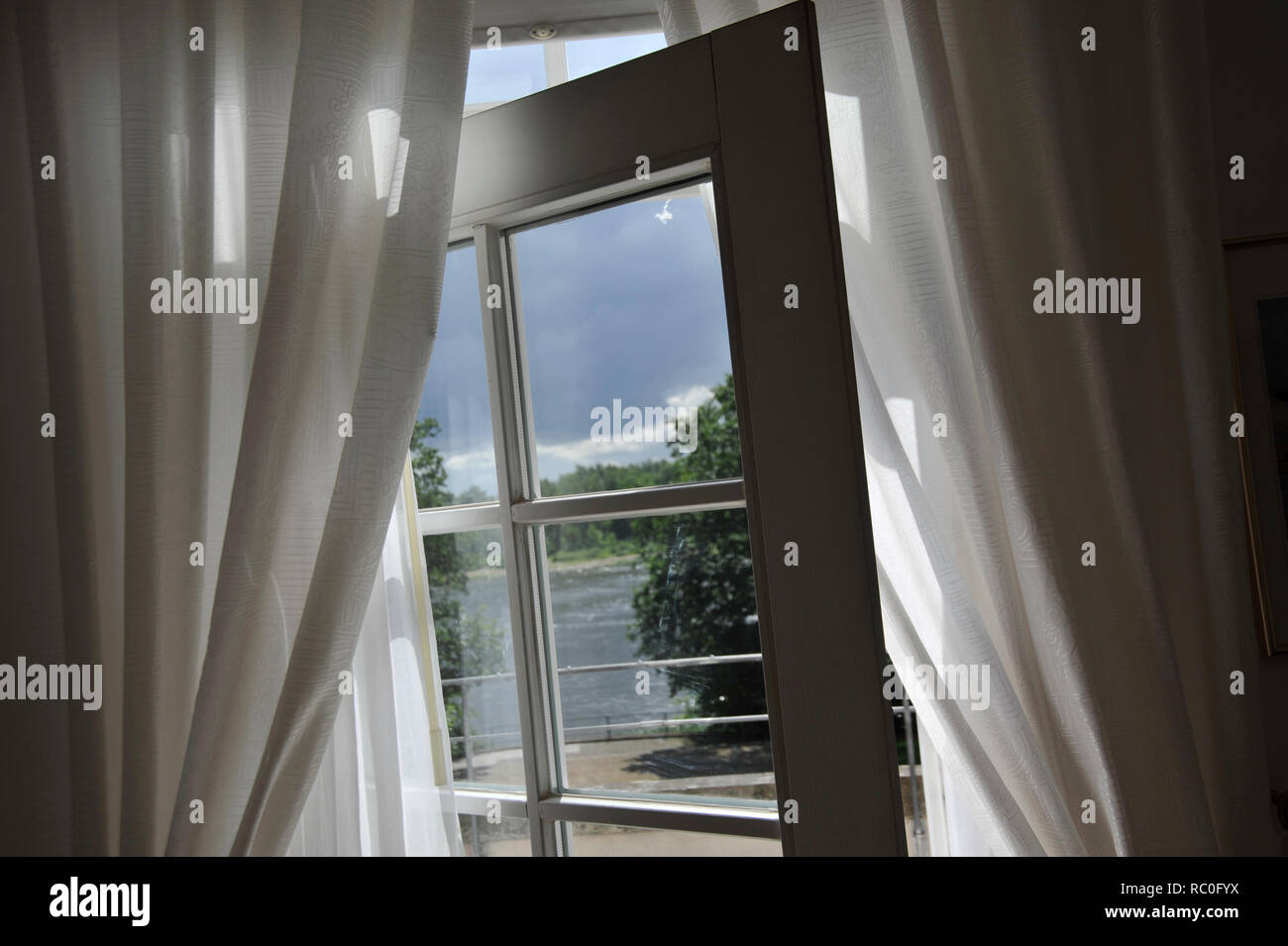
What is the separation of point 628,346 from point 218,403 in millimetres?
570

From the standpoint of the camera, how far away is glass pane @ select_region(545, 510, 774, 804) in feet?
3.56

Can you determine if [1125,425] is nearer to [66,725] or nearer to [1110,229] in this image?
[1110,229]

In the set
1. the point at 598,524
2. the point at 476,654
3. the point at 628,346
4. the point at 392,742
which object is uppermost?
the point at 628,346

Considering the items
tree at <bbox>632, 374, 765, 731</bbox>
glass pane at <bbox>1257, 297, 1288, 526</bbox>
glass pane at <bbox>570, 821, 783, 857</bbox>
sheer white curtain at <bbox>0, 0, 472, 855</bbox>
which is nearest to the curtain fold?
sheer white curtain at <bbox>0, 0, 472, 855</bbox>

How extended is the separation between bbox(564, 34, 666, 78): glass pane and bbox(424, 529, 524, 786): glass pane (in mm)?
712

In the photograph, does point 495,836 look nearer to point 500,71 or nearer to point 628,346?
point 628,346

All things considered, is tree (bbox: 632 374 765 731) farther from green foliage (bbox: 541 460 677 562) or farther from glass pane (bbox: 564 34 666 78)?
glass pane (bbox: 564 34 666 78)

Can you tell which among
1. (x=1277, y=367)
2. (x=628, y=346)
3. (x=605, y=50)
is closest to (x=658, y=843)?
(x=628, y=346)

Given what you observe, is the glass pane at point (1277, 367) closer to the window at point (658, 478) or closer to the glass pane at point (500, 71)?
the window at point (658, 478)

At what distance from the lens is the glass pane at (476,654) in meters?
1.22

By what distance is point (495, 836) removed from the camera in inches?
48.9

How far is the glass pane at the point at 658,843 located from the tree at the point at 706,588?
0.49 ft

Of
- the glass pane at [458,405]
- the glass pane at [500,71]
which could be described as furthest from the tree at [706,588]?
the glass pane at [500,71]
